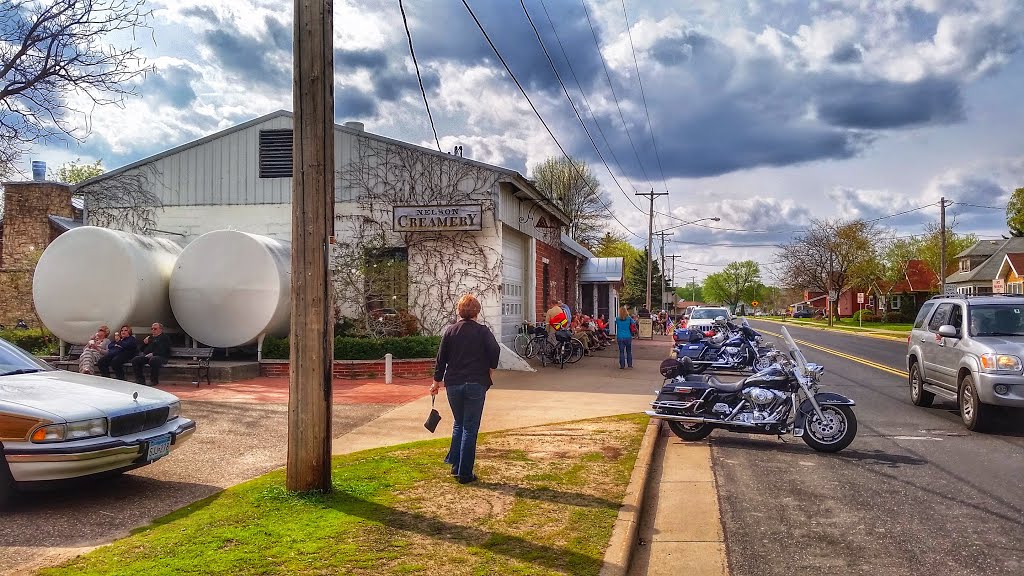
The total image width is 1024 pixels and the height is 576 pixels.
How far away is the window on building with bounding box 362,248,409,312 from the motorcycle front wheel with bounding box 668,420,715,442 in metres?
10.6

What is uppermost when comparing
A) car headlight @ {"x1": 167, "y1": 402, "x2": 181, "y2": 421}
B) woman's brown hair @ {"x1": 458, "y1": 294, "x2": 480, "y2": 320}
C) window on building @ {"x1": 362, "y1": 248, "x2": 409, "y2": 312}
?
window on building @ {"x1": 362, "y1": 248, "x2": 409, "y2": 312}

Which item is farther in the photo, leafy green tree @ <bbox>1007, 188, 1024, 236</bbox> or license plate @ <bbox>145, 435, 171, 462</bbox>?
leafy green tree @ <bbox>1007, 188, 1024, 236</bbox>

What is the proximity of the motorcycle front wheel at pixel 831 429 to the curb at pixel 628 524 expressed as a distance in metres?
1.98

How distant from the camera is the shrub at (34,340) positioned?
1831cm

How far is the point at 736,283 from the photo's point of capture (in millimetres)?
148875

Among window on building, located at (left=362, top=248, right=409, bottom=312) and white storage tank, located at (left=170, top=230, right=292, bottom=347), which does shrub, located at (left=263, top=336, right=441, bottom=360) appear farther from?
window on building, located at (left=362, top=248, right=409, bottom=312)

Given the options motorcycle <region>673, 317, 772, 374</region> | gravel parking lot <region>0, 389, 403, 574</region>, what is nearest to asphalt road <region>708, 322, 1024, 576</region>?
gravel parking lot <region>0, 389, 403, 574</region>

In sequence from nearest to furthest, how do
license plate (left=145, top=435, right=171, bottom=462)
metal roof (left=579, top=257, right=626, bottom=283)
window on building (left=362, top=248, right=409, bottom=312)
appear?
license plate (left=145, top=435, right=171, bottom=462) < window on building (left=362, top=248, right=409, bottom=312) < metal roof (left=579, top=257, right=626, bottom=283)

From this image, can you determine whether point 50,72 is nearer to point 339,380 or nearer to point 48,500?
point 339,380

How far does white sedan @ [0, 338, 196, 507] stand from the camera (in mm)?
5770

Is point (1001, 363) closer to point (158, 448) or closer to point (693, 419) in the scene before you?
point (693, 419)

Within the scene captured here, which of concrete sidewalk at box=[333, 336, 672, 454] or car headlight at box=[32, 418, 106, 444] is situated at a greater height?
car headlight at box=[32, 418, 106, 444]

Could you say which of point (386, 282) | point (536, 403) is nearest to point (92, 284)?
point (386, 282)

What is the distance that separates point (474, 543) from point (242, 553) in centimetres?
150
